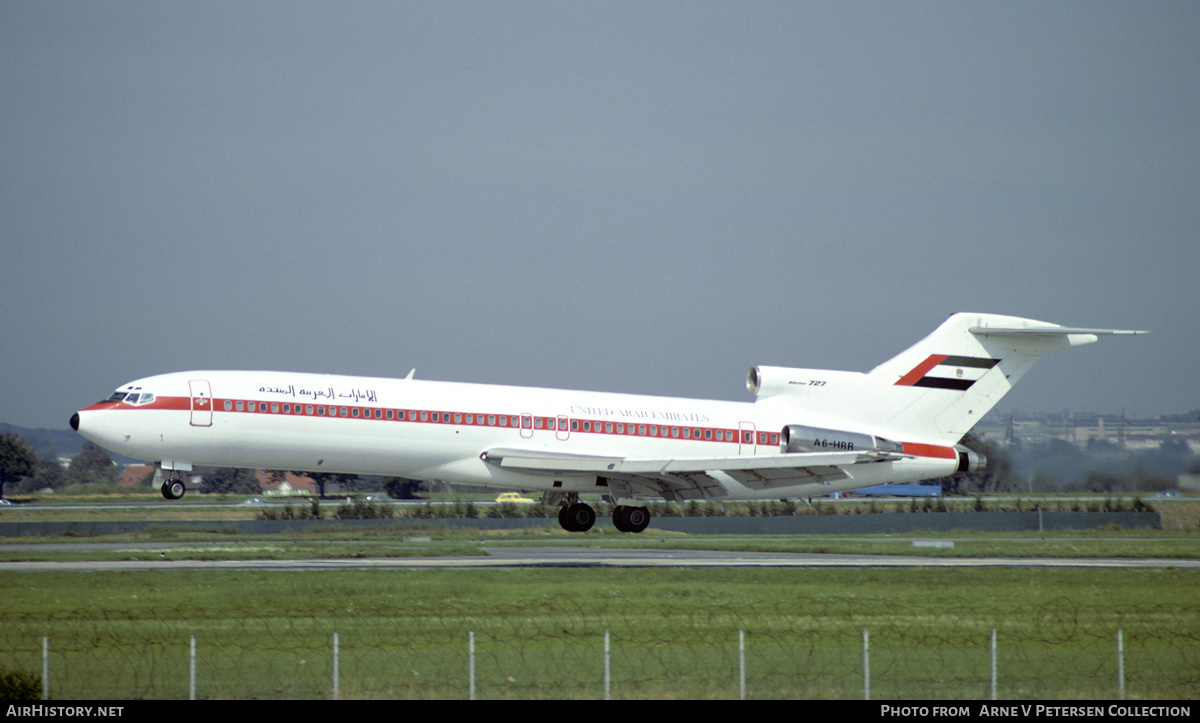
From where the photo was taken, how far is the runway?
109 feet

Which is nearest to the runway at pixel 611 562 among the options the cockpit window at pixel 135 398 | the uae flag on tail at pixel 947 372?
the cockpit window at pixel 135 398

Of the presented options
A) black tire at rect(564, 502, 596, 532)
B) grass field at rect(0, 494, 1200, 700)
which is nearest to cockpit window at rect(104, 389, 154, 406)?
grass field at rect(0, 494, 1200, 700)

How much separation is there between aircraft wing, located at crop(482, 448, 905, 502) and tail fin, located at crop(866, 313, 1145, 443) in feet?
6.92

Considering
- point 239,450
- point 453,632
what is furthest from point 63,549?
point 453,632

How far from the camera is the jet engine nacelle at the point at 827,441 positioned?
39.3m

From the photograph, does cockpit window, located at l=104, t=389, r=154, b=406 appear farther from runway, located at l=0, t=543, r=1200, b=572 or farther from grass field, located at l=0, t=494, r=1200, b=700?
grass field, located at l=0, t=494, r=1200, b=700

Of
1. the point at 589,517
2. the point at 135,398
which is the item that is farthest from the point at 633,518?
the point at 135,398

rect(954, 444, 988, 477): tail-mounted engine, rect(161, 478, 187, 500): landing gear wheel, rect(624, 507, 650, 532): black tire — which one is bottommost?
rect(624, 507, 650, 532): black tire

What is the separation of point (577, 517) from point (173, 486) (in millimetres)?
12769

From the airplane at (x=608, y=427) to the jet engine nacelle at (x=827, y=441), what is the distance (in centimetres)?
5

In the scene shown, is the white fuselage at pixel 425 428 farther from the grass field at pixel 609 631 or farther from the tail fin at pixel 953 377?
the grass field at pixel 609 631

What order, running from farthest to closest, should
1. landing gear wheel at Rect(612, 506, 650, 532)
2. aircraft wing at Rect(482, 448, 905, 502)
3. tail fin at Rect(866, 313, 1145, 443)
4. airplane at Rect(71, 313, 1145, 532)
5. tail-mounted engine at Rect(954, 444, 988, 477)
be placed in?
1. tail fin at Rect(866, 313, 1145, 443)
2. tail-mounted engine at Rect(954, 444, 988, 477)
3. landing gear wheel at Rect(612, 506, 650, 532)
4. aircraft wing at Rect(482, 448, 905, 502)
5. airplane at Rect(71, 313, 1145, 532)

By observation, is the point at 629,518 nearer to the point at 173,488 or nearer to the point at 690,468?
the point at 690,468
